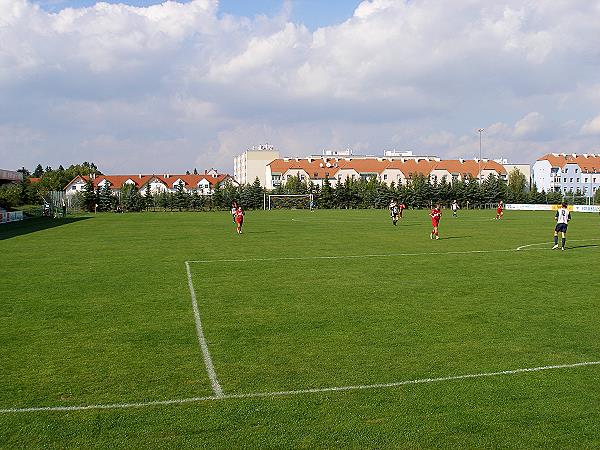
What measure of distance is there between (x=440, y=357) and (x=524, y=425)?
2562mm

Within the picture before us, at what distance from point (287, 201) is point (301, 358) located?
9256cm

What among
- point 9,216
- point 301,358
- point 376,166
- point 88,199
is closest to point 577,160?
point 376,166

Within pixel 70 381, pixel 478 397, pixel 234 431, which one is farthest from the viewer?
pixel 70 381

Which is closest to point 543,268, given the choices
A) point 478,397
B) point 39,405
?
point 478,397

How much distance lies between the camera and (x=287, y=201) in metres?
101

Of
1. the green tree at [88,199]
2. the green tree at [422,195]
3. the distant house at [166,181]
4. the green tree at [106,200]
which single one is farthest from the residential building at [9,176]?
the distant house at [166,181]

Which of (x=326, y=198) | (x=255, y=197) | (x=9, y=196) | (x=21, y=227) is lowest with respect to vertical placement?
(x=21, y=227)

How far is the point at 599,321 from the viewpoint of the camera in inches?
445

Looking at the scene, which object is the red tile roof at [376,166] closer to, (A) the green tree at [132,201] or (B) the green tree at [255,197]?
(B) the green tree at [255,197]

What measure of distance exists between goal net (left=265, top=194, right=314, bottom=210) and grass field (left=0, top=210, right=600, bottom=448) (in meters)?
81.8

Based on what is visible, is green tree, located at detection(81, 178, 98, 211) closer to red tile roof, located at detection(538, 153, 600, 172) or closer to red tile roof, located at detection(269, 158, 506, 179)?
red tile roof, located at detection(269, 158, 506, 179)

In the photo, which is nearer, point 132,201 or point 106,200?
point 106,200

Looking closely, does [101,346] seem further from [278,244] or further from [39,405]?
[278,244]

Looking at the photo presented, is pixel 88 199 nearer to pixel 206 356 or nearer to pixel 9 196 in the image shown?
pixel 9 196
